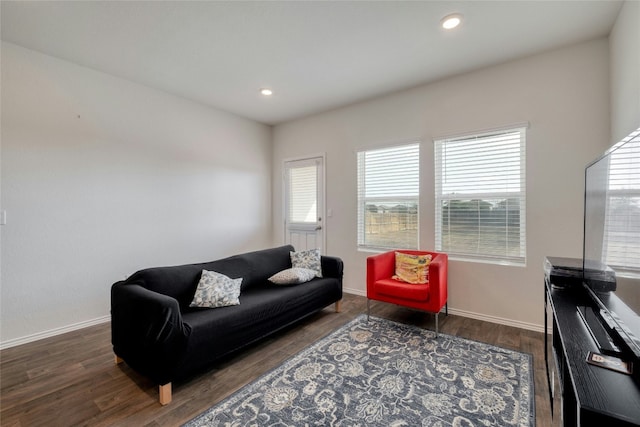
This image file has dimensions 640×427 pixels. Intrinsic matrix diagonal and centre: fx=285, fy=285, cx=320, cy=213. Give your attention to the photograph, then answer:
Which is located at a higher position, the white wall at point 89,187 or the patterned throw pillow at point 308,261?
the white wall at point 89,187

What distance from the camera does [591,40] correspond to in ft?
8.63

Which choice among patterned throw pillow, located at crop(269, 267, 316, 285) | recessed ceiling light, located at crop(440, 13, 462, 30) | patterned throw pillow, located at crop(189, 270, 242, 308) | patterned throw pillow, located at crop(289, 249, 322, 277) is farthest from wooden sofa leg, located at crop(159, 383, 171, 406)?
recessed ceiling light, located at crop(440, 13, 462, 30)

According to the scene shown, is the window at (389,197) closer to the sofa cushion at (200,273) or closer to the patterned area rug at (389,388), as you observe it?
the sofa cushion at (200,273)

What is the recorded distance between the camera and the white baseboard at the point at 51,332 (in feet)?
8.66

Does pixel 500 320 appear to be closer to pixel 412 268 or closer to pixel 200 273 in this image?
pixel 412 268

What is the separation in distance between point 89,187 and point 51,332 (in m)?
1.51

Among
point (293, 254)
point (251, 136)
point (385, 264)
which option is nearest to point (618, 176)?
point (385, 264)

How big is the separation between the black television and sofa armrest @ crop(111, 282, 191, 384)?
7.25ft

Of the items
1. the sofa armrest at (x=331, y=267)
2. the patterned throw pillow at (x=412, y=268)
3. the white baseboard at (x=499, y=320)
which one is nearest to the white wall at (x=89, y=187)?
the sofa armrest at (x=331, y=267)

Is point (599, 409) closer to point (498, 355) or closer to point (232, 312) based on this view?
point (498, 355)

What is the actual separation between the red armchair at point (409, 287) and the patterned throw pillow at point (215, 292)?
1.45 metres

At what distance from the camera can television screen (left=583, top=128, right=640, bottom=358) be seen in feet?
3.58

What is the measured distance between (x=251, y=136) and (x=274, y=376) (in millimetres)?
3842

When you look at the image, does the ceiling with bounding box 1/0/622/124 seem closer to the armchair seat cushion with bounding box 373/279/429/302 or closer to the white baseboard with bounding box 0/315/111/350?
the armchair seat cushion with bounding box 373/279/429/302
